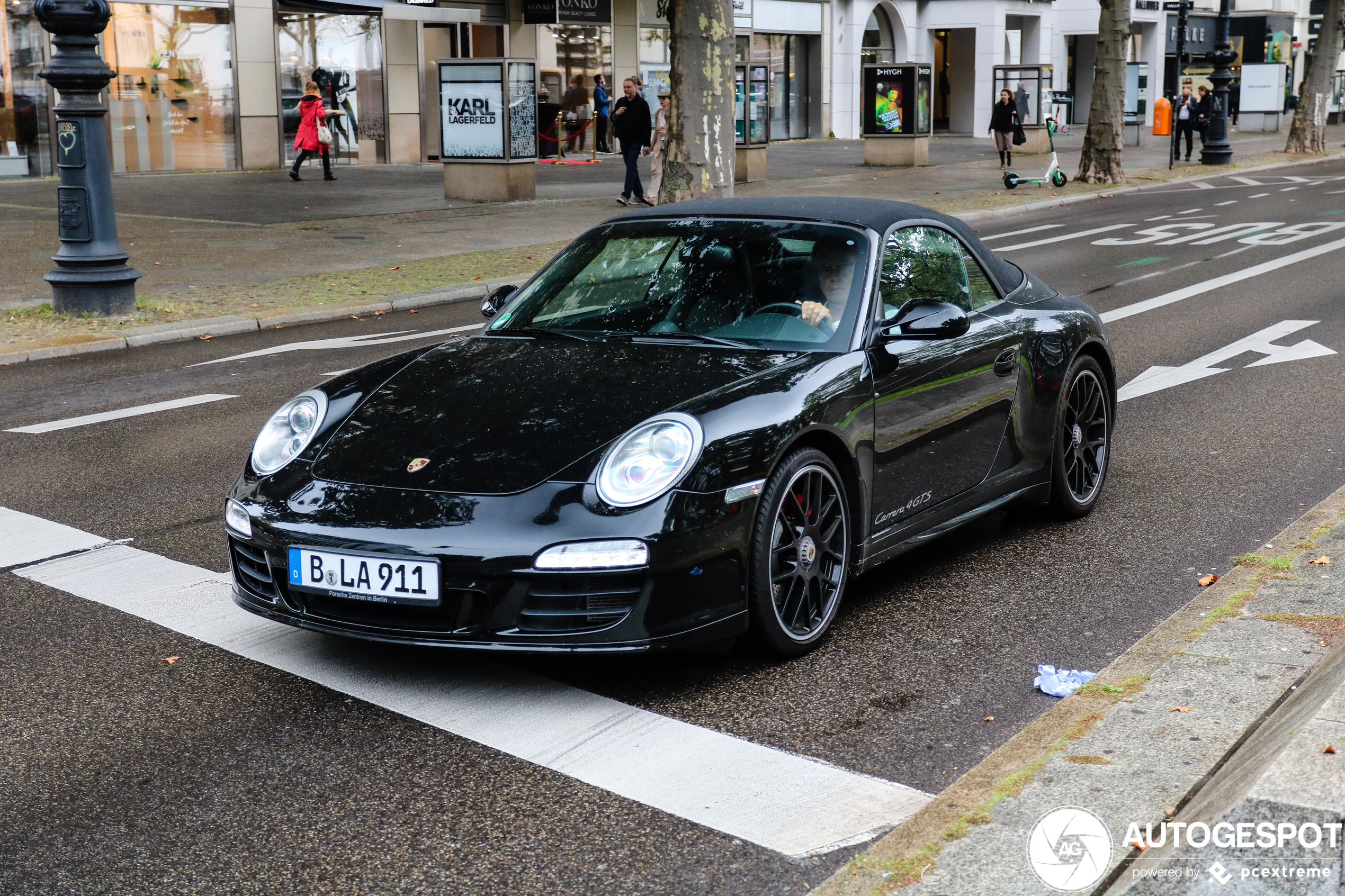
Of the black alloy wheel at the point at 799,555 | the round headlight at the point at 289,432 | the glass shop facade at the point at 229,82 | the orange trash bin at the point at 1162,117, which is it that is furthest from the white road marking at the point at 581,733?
the orange trash bin at the point at 1162,117

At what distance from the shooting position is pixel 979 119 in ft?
172

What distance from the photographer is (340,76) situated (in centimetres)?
3206

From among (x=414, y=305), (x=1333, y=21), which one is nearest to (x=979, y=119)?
(x=1333, y=21)

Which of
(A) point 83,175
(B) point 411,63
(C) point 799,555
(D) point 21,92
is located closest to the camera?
(C) point 799,555

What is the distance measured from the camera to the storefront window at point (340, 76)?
30797 millimetres

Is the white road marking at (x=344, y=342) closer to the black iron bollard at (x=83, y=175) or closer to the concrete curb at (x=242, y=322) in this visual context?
the concrete curb at (x=242, y=322)

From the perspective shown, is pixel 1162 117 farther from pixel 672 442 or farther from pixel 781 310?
pixel 672 442

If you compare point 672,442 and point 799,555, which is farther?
point 799,555

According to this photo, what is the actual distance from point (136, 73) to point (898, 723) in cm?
2715

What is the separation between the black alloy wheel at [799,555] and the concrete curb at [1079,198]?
15.4 meters

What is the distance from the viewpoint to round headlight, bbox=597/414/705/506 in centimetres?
418

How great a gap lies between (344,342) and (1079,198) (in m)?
17.9

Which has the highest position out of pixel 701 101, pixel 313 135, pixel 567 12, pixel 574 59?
pixel 567 12

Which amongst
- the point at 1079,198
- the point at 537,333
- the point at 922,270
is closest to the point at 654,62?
the point at 1079,198
